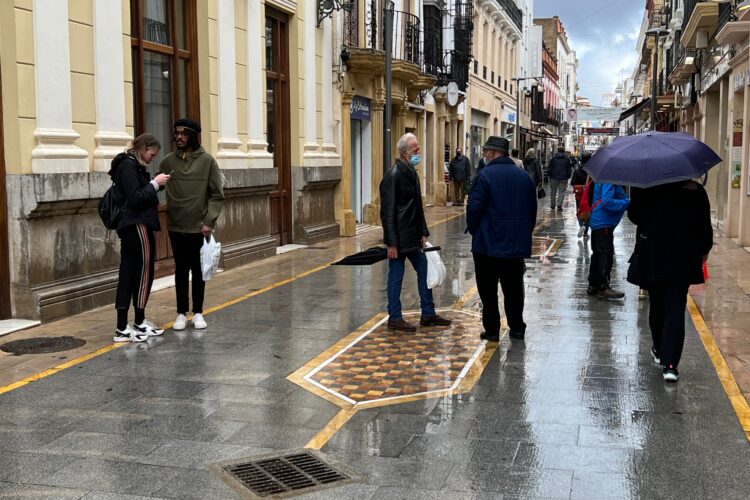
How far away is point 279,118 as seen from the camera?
14.9 m

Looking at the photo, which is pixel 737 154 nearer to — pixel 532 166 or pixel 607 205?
pixel 607 205

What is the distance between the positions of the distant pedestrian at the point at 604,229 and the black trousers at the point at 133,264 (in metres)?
5.05

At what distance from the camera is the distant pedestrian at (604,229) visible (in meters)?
9.76

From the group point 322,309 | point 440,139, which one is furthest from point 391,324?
point 440,139

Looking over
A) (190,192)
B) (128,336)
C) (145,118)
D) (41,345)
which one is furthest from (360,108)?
(41,345)

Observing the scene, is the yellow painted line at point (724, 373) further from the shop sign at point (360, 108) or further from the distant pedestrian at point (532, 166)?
the distant pedestrian at point (532, 166)

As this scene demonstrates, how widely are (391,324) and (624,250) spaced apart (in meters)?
8.14

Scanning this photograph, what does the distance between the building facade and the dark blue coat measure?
4105 millimetres

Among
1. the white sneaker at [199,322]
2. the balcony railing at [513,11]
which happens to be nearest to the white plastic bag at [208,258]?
the white sneaker at [199,322]

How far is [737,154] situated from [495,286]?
34.3 ft

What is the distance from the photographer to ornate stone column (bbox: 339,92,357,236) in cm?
1725

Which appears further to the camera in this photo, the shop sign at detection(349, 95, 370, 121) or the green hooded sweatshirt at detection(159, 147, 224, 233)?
the shop sign at detection(349, 95, 370, 121)

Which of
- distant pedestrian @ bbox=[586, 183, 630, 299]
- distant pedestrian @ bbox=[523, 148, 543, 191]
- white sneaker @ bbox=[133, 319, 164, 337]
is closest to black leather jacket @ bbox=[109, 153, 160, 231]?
white sneaker @ bbox=[133, 319, 164, 337]

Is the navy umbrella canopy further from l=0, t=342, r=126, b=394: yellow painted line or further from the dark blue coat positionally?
l=0, t=342, r=126, b=394: yellow painted line
